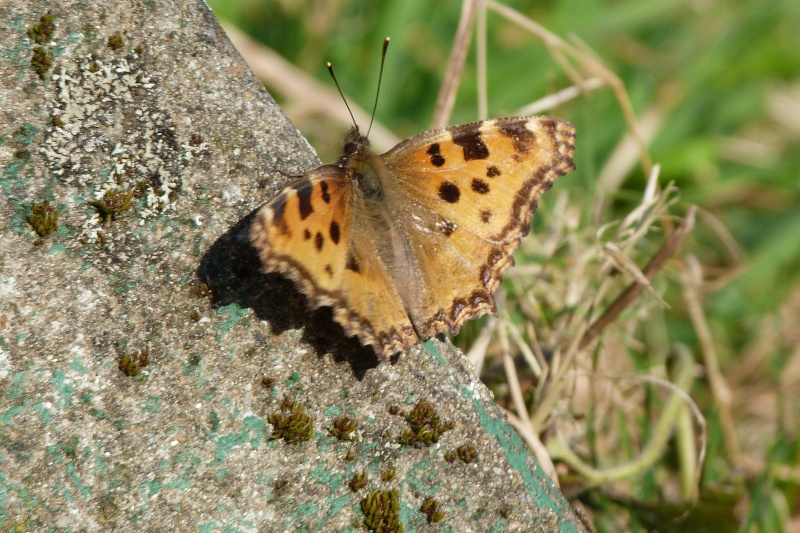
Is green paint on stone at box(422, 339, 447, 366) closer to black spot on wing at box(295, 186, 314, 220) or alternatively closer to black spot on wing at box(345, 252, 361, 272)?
black spot on wing at box(345, 252, 361, 272)

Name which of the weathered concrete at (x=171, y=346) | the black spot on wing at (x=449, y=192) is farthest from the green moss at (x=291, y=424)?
the black spot on wing at (x=449, y=192)

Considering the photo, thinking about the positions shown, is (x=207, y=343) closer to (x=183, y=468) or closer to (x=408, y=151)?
(x=183, y=468)

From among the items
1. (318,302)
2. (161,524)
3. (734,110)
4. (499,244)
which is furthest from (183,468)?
(734,110)

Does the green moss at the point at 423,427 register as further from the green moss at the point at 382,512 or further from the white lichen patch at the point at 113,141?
the white lichen patch at the point at 113,141

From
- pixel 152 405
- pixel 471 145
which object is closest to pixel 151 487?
pixel 152 405

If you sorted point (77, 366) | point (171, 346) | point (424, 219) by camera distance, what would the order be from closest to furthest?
point (77, 366) → point (171, 346) → point (424, 219)

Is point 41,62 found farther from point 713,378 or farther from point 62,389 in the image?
point 713,378
